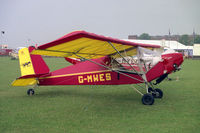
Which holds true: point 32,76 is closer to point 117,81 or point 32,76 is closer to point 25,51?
point 25,51

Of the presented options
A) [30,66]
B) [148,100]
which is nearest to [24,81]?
[30,66]

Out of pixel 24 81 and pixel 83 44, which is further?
pixel 24 81

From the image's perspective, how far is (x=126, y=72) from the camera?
293 inches

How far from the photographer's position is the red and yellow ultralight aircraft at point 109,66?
6764 mm

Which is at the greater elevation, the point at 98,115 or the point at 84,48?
the point at 84,48

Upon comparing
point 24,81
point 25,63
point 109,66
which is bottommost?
point 24,81

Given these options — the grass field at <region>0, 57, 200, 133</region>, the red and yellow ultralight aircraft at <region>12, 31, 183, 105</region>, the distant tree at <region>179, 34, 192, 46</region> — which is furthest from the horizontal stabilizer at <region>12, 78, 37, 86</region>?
the distant tree at <region>179, 34, 192, 46</region>

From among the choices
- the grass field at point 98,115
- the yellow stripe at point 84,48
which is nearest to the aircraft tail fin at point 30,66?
the grass field at point 98,115

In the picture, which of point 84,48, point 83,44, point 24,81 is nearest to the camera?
point 83,44

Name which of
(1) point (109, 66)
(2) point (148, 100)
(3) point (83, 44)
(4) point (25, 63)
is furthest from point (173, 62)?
(4) point (25, 63)

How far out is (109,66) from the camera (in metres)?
7.87

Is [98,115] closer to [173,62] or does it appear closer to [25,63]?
[173,62]

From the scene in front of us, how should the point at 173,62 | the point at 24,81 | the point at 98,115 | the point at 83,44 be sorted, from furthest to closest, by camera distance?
the point at 24,81, the point at 173,62, the point at 83,44, the point at 98,115

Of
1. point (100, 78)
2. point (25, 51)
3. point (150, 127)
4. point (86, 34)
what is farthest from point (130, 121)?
point (25, 51)
